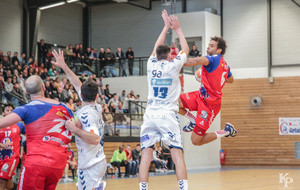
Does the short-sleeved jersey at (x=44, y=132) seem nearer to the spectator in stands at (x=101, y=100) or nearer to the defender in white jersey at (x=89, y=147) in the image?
the defender in white jersey at (x=89, y=147)

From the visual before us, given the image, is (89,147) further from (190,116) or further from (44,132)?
(190,116)

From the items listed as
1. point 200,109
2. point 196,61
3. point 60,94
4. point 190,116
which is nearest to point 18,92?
point 60,94

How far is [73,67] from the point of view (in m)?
21.1

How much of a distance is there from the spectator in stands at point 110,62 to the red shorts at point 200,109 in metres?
15.6

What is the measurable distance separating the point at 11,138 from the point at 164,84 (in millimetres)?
3517

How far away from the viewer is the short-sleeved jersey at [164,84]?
18.2ft

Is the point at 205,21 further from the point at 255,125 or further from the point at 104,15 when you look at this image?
the point at 104,15

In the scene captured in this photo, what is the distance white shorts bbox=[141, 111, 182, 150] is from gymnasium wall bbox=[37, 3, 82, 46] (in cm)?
2086

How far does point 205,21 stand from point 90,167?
1968 centimetres

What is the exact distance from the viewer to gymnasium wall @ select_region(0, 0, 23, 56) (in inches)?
882

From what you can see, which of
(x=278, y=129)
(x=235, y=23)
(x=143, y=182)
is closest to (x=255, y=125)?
(x=278, y=129)

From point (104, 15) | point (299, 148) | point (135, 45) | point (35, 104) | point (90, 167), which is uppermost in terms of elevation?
point (104, 15)

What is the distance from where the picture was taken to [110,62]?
879 inches

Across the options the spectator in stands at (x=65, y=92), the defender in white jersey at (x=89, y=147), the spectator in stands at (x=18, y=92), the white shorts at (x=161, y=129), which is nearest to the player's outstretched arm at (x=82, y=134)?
the defender in white jersey at (x=89, y=147)
